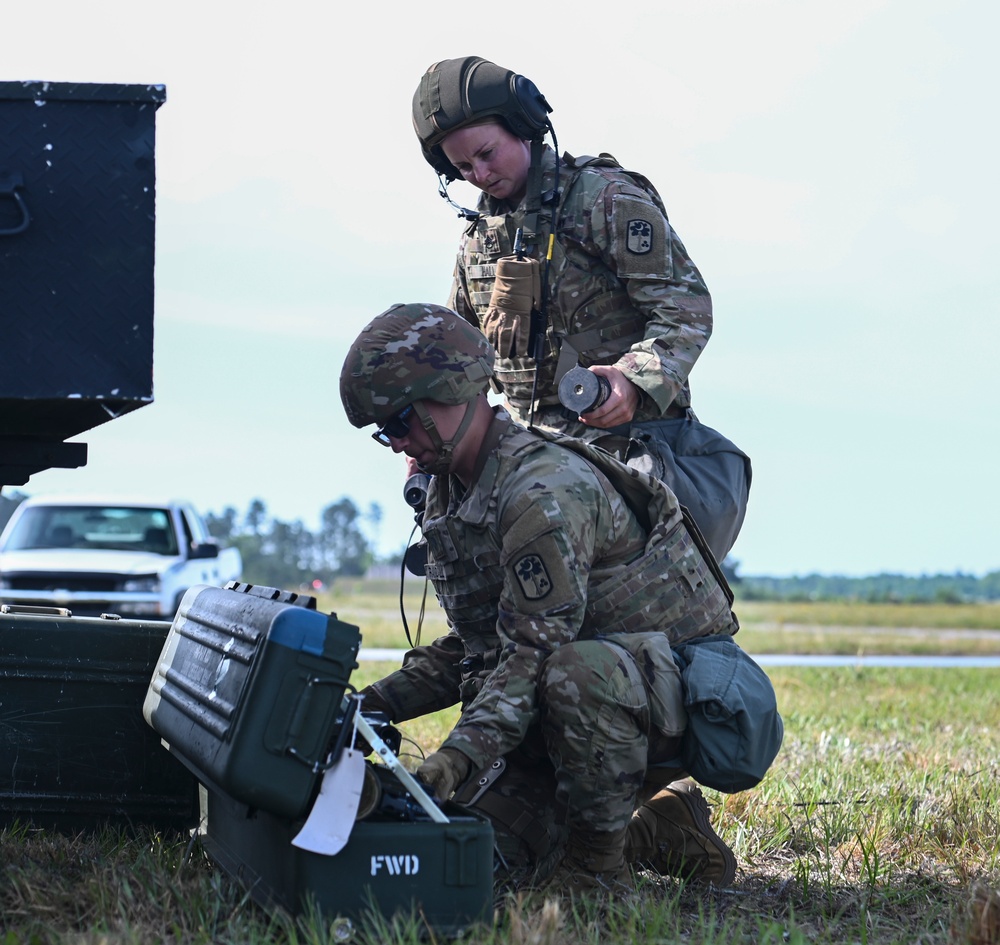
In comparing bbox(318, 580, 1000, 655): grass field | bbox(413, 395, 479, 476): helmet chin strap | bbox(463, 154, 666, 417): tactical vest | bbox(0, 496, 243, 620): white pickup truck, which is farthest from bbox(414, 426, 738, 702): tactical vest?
bbox(0, 496, 243, 620): white pickup truck

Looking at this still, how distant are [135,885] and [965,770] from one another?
332 centimetres

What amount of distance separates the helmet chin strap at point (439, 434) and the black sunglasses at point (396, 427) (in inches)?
0.9

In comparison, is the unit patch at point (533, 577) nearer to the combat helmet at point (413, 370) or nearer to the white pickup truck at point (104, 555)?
the combat helmet at point (413, 370)

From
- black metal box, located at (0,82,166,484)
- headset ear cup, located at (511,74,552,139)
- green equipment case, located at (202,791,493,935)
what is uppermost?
headset ear cup, located at (511,74,552,139)

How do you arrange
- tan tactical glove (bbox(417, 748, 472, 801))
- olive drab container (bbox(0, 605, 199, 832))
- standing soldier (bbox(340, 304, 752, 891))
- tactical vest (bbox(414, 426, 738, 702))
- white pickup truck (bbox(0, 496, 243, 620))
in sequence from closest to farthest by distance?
tan tactical glove (bbox(417, 748, 472, 801)), standing soldier (bbox(340, 304, 752, 891)), tactical vest (bbox(414, 426, 738, 702)), olive drab container (bbox(0, 605, 199, 832)), white pickup truck (bbox(0, 496, 243, 620))

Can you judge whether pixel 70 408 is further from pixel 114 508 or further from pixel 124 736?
pixel 114 508

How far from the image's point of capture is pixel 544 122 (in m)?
4.23

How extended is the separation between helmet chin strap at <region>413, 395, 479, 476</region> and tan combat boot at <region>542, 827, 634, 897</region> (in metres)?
1.01

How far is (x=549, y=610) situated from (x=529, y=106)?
169 cm

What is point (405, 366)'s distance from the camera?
3375mm

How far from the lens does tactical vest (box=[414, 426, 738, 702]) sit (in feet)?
11.6

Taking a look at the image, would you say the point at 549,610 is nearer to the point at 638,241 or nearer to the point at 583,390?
the point at 583,390

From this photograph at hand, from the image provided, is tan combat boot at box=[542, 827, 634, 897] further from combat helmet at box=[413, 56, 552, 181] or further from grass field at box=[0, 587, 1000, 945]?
combat helmet at box=[413, 56, 552, 181]

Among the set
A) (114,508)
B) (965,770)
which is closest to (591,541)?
(965,770)
